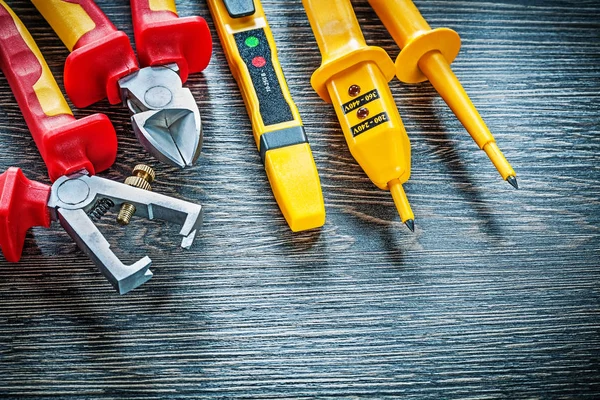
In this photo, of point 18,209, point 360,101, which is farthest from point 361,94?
point 18,209

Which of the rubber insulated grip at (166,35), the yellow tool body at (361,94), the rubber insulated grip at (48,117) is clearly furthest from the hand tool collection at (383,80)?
the rubber insulated grip at (48,117)

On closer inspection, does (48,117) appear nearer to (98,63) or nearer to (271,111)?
(98,63)

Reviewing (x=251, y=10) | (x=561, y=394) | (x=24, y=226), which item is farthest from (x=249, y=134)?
(x=561, y=394)

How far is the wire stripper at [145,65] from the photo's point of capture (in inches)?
32.7

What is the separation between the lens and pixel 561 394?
78 cm

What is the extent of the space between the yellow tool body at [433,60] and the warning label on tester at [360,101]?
67 mm

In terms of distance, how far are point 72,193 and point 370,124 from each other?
297 mm

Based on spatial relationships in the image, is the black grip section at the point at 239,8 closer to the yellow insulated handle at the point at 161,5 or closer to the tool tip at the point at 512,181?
the yellow insulated handle at the point at 161,5

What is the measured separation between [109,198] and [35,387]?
179 millimetres

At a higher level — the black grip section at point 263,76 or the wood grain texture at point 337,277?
the black grip section at point 263,76

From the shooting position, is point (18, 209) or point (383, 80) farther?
point (383, 80)

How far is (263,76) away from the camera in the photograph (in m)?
0.90

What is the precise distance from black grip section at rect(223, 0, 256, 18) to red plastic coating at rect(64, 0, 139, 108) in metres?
0.12

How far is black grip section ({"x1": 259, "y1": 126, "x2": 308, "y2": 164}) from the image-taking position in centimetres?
86
